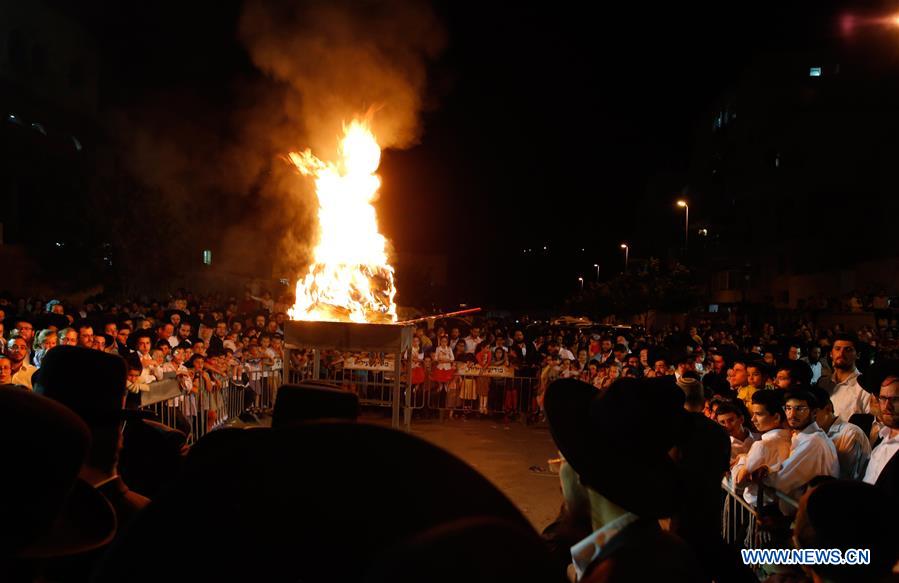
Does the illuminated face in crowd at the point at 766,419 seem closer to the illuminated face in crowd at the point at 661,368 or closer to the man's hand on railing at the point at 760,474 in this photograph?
the man's hand on railing at the point at 760,474

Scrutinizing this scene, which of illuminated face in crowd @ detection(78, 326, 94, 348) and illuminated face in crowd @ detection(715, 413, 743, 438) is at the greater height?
illuminated face in crowd @ detection(78, 326, 94, 348)

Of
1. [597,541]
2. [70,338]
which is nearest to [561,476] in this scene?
[597,541]

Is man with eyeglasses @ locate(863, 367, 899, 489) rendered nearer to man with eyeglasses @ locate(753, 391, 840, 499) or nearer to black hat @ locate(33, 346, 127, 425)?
man with eyeglasses @ locate(753, 391, 840, 499)

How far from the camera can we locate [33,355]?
8.80m

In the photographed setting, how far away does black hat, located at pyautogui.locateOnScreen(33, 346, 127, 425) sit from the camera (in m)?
2.33

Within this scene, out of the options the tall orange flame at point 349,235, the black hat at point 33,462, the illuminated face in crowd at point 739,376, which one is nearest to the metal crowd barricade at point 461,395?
the tall orange flame at point 349,235

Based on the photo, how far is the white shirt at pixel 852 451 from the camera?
489cm

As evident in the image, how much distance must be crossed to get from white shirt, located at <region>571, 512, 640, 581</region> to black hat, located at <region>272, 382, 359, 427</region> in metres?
1.12

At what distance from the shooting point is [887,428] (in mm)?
4910

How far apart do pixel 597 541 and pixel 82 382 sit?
5.92 ft

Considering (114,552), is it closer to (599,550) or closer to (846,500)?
(599,550)

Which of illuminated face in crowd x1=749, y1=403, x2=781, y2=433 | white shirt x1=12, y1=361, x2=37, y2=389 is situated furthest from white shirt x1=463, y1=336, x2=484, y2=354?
illuminated face in crowd x1=749, y1=403, x2=781, y2=433

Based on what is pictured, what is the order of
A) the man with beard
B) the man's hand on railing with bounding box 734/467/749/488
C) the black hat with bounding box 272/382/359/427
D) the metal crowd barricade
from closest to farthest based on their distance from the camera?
the black hat with bounding box 272/382/359/427 → the man's hand on railing with bounding box 734/467/749/488 → the man with beard → the metal crowd barricade

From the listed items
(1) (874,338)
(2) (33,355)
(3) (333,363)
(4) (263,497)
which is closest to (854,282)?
(1) (874,338)
